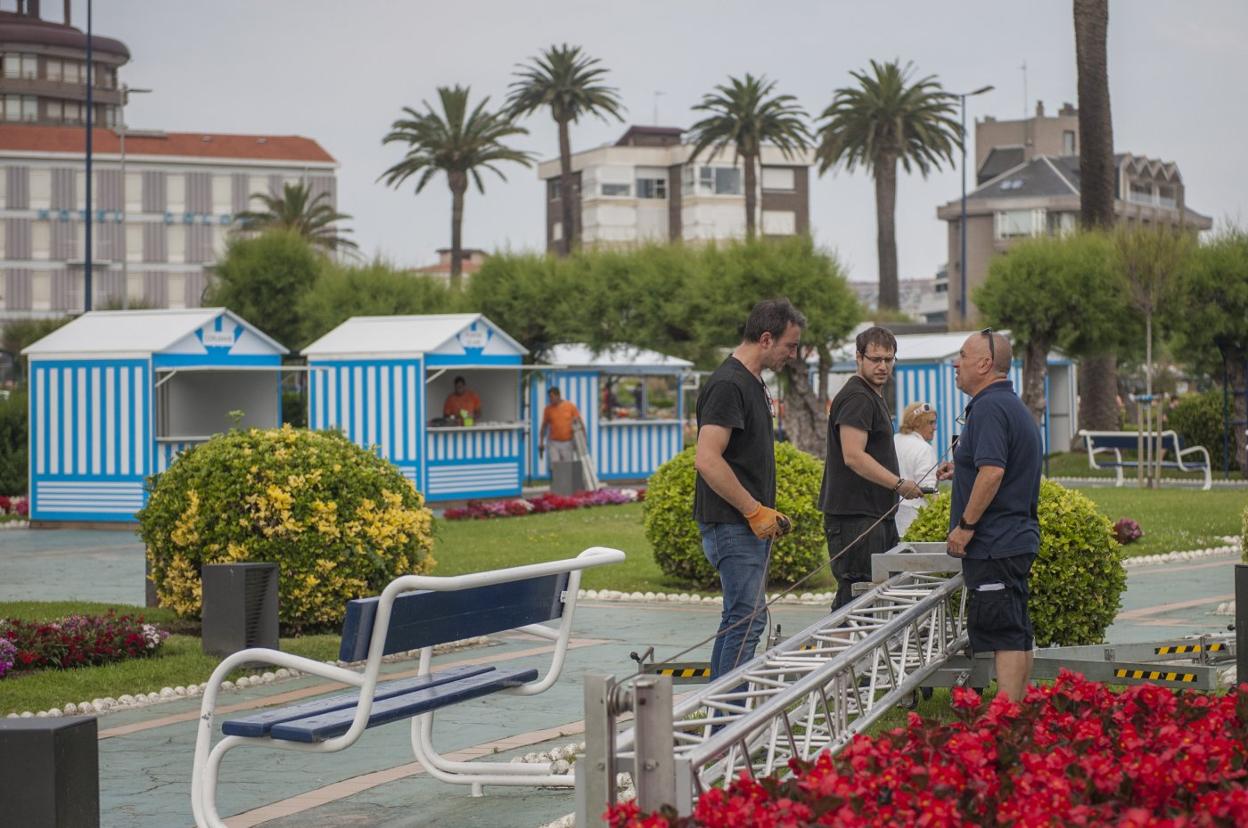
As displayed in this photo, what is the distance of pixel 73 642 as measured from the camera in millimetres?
10516

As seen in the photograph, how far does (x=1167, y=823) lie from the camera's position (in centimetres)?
390

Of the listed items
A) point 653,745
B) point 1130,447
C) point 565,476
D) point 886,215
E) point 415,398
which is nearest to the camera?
point 653,745

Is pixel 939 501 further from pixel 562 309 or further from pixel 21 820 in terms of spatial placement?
pixel 562 309

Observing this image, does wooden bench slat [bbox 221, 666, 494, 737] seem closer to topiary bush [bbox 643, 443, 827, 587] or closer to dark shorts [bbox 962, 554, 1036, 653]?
dark shorts [bbox 962, 554, 1036, 653]

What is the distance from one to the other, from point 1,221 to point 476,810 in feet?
335

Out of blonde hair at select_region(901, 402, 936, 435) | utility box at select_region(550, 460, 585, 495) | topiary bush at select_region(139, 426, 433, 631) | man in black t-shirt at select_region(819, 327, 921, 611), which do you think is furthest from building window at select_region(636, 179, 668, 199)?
man in black t-shirt at select_region(819, 327, 921, 611)

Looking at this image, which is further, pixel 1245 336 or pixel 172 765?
pixel 1245 336

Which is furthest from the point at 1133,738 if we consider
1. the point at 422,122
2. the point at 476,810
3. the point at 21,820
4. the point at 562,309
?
the point at 422,122

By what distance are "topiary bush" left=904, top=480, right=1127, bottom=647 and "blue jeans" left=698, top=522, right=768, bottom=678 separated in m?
2.09

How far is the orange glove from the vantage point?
7.13m

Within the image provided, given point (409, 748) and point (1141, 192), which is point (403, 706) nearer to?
point (409, 748)

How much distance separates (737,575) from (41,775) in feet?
10.1

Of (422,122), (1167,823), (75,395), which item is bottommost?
(1167,823)

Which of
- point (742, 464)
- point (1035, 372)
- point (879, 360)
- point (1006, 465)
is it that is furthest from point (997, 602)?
point (1035, 372)
